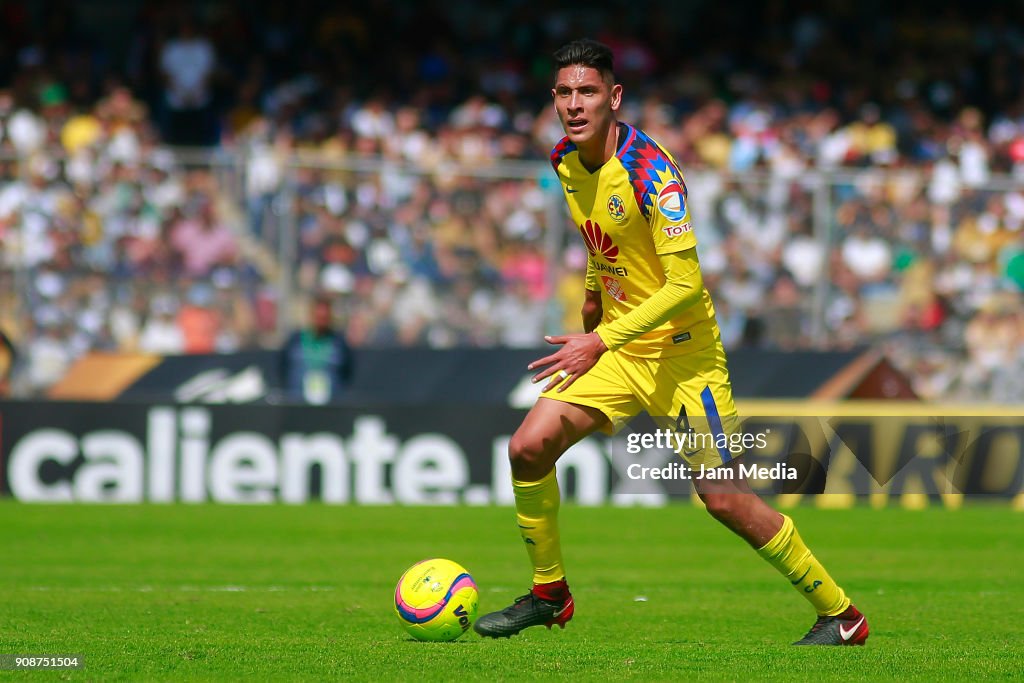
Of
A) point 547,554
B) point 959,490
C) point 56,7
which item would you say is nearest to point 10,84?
point 56,7

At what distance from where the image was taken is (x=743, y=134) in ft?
66.9

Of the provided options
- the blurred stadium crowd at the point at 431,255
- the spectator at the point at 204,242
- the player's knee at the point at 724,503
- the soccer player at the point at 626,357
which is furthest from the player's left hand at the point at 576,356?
the spectator at the point at 204,242

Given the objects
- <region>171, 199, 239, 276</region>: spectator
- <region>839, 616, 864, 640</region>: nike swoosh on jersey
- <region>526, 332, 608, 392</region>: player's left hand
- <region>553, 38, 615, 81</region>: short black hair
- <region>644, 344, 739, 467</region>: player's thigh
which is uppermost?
<region>171, 199, 239, 276</region>: spectator

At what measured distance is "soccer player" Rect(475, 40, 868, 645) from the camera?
22.0 ft

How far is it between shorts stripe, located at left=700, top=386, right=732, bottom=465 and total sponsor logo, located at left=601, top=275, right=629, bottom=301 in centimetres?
60

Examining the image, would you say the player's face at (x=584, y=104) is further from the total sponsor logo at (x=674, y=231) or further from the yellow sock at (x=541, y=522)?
the yellow sock at (x=541, y=522)

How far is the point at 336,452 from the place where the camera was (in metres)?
14.8

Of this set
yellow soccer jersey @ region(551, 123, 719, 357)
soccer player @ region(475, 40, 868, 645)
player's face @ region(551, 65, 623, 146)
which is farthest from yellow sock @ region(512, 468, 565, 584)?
player's face @ region(551, 65, 623, 146)

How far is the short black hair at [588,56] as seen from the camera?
683 centimetres

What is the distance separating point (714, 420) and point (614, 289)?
0.80 meters

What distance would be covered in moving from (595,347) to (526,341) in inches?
366

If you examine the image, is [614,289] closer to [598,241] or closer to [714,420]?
[598,241]

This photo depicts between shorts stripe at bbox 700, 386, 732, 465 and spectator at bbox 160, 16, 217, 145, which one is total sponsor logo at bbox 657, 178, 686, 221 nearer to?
shorts stripe at bbox 700, 386, 732, 465

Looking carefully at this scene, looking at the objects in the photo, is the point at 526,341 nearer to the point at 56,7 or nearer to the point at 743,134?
the point at 743,134
